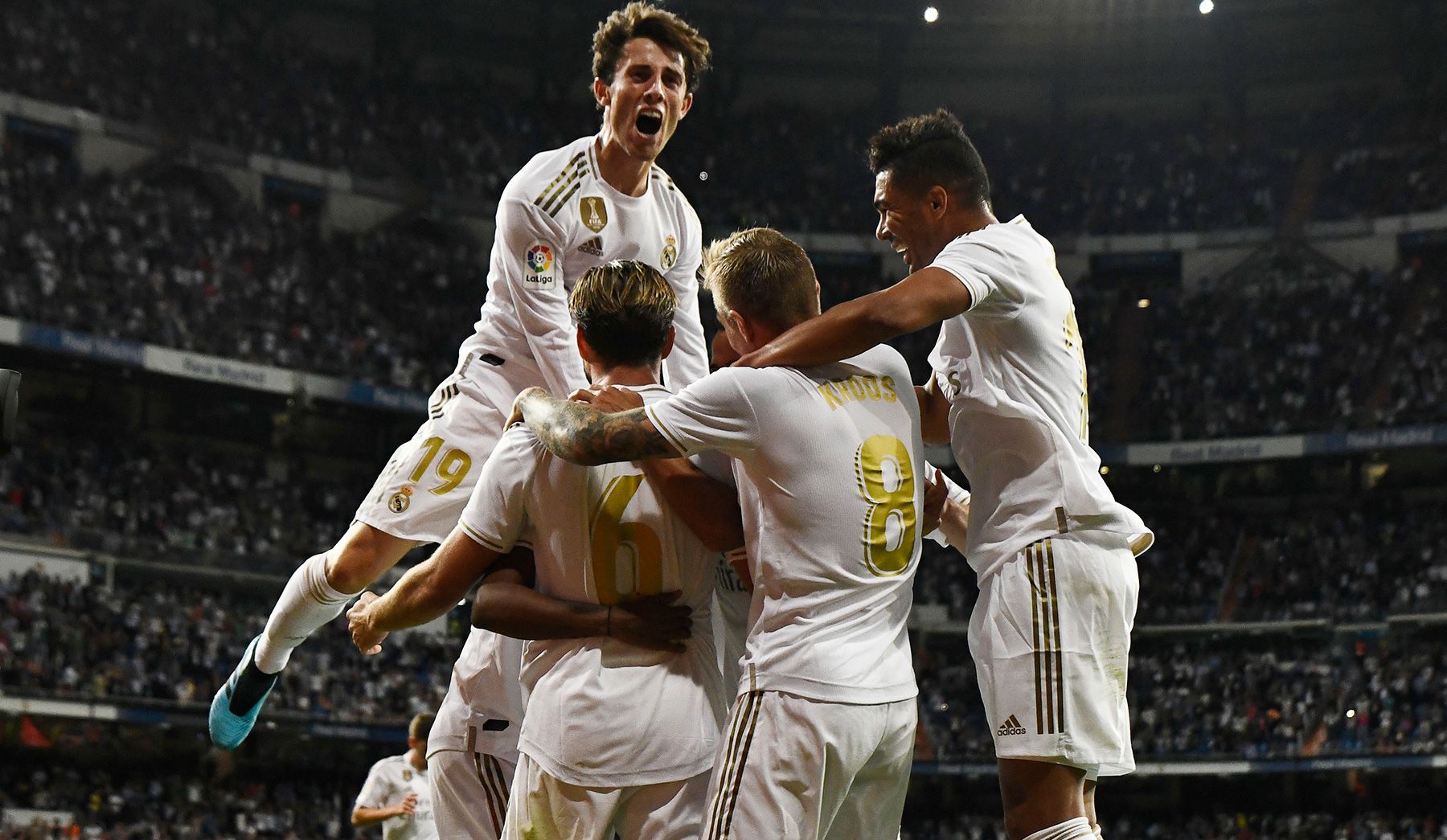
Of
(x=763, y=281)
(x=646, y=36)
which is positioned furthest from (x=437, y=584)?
(x=646, y=36)

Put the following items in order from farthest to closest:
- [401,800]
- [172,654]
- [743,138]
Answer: [743,138] → [172,654] → [401,800]

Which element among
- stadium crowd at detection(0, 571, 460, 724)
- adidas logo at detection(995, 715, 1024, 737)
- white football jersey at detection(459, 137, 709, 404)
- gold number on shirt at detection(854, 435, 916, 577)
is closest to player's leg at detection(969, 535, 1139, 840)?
adidas logo at detection(995, 715, 1024, 737)

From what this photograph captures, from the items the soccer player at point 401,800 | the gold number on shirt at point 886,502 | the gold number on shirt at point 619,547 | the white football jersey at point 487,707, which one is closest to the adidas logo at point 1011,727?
the gold number on shirt at point 886,502

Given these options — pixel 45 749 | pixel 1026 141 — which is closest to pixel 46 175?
pixel 45 749

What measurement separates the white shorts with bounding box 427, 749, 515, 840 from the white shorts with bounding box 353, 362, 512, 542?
997 millimetres

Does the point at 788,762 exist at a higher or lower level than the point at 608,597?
lower

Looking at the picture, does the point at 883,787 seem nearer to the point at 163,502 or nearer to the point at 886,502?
the point at 886,502

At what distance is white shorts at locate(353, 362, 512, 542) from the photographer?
21.2 ft

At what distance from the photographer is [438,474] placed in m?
6.48

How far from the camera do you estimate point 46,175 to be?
3077 centimetres

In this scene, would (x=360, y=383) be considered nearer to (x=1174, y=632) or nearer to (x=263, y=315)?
(x=263, y=315)

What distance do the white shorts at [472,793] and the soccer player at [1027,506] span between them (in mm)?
2048

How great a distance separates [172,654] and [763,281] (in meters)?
24.5

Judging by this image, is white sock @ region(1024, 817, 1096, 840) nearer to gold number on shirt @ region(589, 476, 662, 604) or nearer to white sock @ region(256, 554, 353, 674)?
gold number on shirt @ region(589, 476, 662, 604)
